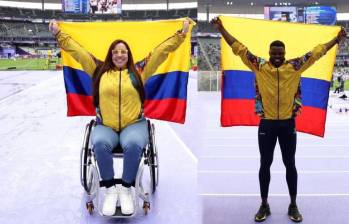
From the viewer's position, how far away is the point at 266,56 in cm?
343

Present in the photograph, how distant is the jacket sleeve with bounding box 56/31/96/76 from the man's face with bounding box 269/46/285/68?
121cm

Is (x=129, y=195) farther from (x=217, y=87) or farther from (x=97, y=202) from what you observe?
(x=217, y=87)

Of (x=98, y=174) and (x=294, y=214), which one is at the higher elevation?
(x=98, y=174)

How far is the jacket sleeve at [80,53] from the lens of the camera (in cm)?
316

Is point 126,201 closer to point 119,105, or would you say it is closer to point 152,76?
point 119,105

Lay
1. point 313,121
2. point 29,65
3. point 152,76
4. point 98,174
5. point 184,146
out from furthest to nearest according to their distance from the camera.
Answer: point 29,65 → point 184,146 → point 152,76 → point 313,121 → point 98,174

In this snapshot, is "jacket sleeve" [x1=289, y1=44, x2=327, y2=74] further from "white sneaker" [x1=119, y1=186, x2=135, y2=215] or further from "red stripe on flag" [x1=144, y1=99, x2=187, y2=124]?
"white sneaker" [x1=119, y1=186, x2=135, y2=215]

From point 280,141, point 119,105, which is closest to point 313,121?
point 280,141

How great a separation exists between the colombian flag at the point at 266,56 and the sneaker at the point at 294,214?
30.1 inches

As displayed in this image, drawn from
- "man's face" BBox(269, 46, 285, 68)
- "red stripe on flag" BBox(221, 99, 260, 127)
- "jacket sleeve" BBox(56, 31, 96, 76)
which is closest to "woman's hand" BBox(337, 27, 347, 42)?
"man's face" BBox(269, 46, 285, 68)

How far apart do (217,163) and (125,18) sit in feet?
129

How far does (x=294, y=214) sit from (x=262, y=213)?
0.63 feet

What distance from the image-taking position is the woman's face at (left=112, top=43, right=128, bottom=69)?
3.02m

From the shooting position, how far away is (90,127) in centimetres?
308
